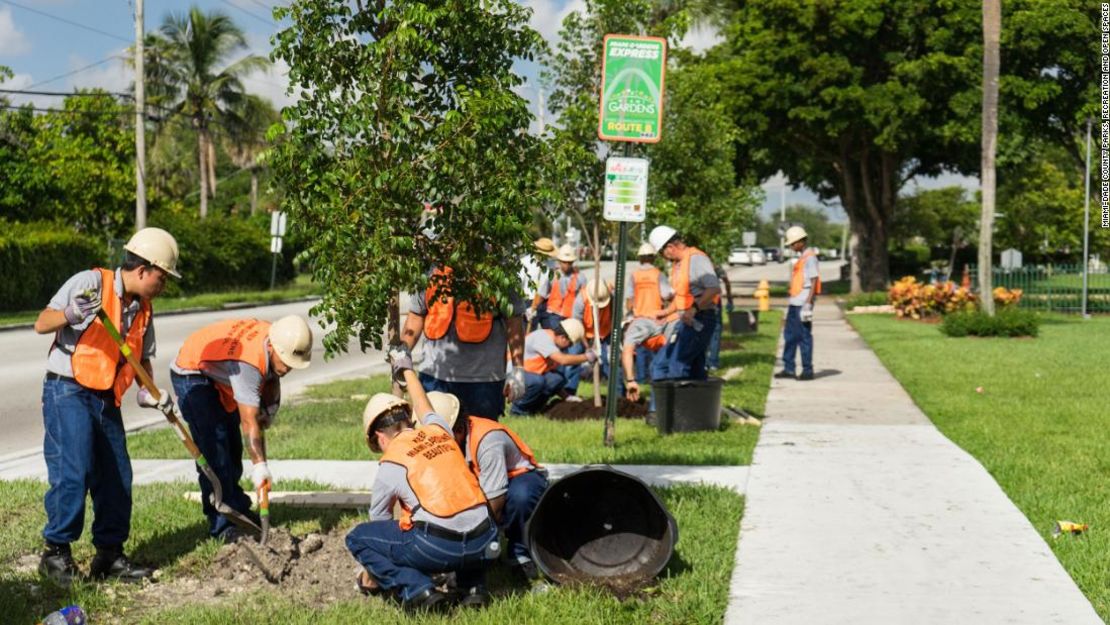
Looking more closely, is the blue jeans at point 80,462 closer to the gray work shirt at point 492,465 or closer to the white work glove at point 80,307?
the white work glove at point 80,307

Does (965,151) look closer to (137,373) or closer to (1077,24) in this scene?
(1077,24)

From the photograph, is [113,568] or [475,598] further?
[113,568]

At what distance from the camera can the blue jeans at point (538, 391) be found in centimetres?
1253

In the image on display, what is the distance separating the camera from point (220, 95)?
5725 cm

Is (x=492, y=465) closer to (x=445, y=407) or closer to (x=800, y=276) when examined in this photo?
(x=445, y=407)

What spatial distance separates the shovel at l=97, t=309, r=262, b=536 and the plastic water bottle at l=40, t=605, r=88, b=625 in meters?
1.02

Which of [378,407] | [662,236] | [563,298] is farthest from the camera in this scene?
[563,298]

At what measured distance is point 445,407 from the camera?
6016 millimetres

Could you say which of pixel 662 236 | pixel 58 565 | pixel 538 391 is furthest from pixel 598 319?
pixel 58 565

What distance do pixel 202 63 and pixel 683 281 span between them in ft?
156

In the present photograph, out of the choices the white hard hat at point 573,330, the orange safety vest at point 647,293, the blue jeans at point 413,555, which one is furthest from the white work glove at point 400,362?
the orange safety vest at point 647,293

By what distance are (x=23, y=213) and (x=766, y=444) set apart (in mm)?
29084

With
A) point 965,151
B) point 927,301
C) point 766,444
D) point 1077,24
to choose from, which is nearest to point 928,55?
point 1077,24

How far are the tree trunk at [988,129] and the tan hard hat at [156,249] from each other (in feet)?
72.1
